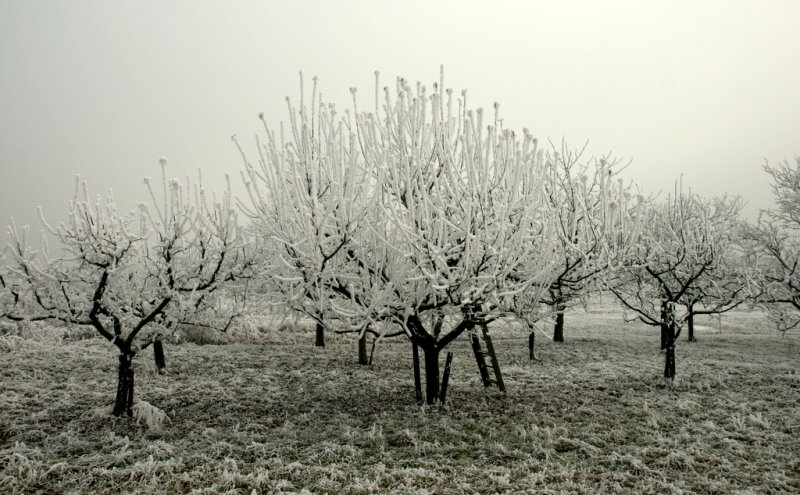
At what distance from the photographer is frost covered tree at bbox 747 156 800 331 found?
13.7m

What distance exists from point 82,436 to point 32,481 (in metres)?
1.62

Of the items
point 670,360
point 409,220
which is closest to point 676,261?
point 670,360

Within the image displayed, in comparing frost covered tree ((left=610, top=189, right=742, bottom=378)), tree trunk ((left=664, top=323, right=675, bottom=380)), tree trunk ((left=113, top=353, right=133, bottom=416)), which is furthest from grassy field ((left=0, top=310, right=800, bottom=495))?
frost covered tree ((left=610, top=189, right=742, bottom=378))

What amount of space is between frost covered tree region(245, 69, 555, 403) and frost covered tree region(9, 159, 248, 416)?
1394 mm

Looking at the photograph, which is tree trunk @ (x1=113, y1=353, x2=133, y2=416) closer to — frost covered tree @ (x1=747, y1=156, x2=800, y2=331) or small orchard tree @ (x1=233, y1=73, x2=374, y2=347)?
small orchard tree @ (x1=233, y1=73, x2=374, y2=347)

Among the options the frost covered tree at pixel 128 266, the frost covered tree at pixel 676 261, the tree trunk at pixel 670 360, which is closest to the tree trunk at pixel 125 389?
the frost covered tree at pixel 128 266

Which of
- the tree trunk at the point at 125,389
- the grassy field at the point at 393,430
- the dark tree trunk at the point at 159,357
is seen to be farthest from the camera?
the dark tree trunk at the point at 159,357

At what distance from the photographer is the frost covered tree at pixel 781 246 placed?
Result: 45.0 feet

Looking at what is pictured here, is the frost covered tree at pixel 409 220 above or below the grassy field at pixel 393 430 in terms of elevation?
above

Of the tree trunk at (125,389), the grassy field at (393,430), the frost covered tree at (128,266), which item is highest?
the frost covered tree at (128,266)

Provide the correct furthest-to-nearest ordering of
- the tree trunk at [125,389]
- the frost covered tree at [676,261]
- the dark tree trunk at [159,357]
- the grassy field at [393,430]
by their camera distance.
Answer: the dark tree trunk at [159,357] < the frost covered tree at [676,261] < the tree trunk at [125,389] < the grassy field at [393,430]

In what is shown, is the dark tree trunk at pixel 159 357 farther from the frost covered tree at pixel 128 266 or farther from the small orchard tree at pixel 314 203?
the small orchard tree at pixel 314 203

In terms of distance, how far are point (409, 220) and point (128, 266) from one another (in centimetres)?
467

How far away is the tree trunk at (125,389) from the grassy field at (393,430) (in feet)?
0.82
